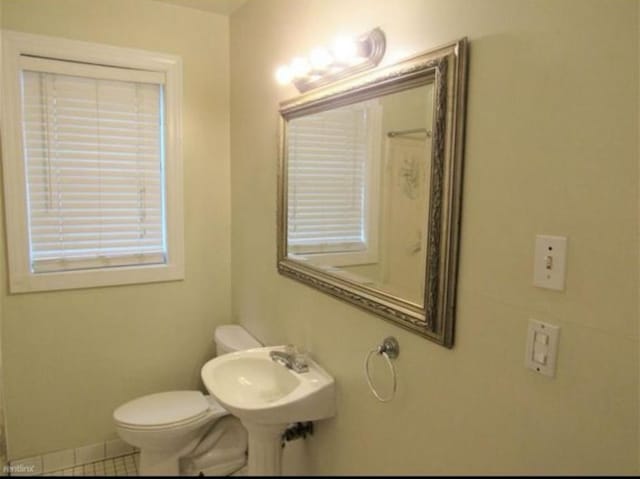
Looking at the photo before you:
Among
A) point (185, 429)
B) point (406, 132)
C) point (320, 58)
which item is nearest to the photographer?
point (406, 132)

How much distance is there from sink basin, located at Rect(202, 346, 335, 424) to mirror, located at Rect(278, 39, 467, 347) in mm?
340

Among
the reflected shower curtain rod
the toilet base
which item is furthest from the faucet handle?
the reflected shower curtain rod

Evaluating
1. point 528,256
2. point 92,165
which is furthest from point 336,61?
point 92,165

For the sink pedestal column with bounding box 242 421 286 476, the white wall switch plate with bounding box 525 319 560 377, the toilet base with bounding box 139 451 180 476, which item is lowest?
the toilet base with bounding box 139 451 180 476

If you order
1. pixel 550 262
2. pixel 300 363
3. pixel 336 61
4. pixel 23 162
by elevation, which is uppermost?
pixel 336 61

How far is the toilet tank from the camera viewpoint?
2.23m

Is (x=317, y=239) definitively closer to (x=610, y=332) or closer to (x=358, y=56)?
(x=358, y=56)

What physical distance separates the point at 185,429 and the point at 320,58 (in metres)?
1.63

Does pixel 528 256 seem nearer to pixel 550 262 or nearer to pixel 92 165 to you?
pixel 550 262

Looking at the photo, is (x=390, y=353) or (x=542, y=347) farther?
(x=390, y=353)

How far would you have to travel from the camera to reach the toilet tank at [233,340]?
7.33 feet

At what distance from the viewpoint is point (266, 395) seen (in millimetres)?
1760

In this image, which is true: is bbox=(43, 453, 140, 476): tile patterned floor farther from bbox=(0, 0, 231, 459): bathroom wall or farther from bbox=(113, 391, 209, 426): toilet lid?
bbox=(0, 0, 231, 459): bathroom wall

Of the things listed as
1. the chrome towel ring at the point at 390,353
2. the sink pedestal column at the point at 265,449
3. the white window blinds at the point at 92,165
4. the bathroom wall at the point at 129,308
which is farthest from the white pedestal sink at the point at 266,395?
the white window blinds at the point at 92,165
